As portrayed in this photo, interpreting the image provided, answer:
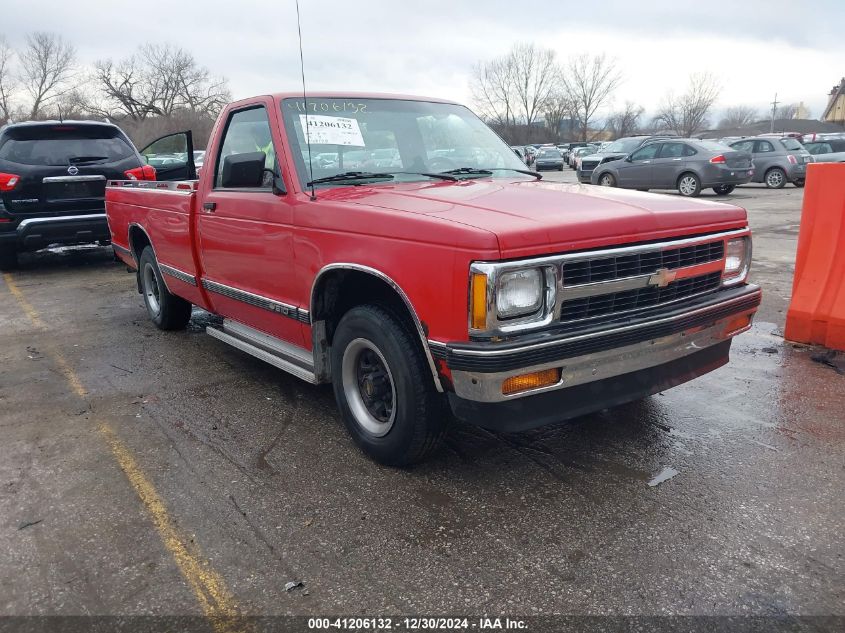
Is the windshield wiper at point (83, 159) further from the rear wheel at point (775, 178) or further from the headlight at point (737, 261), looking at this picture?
the rear wheel at point (775, 178)

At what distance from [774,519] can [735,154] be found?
1591cm

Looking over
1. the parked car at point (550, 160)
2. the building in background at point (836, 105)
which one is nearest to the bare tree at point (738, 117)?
the building in background at point (836, 105)

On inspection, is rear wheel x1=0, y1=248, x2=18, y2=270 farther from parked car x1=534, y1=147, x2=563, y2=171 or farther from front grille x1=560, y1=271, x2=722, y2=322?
parked car x1=534, y1=147, x2=563, y2=171

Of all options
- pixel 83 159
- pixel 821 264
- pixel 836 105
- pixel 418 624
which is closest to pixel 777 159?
pixel 821 264

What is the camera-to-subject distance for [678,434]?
3.64 meters

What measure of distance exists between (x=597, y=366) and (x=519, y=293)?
493 mm

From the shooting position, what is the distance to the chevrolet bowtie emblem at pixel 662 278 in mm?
2949

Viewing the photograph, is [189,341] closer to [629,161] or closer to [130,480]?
[130,480]

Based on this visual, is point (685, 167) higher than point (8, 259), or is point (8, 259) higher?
point (685, 167)

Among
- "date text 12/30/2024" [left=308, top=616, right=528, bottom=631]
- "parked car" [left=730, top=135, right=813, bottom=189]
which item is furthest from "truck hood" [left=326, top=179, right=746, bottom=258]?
"parked car" [left=730, top=135, right=813, bottom=189]

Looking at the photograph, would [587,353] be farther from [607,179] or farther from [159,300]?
[607,179]

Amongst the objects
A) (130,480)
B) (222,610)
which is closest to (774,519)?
(222,610)

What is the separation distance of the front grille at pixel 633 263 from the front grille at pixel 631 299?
0.27ft

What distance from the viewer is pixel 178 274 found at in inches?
203
